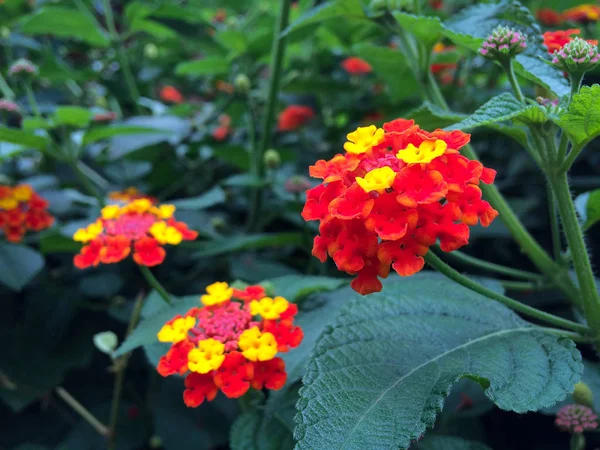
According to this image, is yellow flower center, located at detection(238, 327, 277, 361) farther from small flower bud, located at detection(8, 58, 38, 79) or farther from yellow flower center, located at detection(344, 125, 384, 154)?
small flower bud, located at detection(8, 58, 38, 79)

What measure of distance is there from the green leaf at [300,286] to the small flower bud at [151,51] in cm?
118

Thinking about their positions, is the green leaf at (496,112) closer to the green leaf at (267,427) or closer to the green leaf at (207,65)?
the green leaf at (267,427)

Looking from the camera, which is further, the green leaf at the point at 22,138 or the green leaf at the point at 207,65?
the green leaf at the point at 207,65

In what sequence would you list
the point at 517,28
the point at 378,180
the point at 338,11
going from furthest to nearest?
the point at 338,11 < the point at 517,28 < the point at 378,180

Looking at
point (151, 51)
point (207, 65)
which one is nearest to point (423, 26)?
point (207, 65)

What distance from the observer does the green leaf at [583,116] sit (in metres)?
0.57

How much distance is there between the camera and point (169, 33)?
1612 mm

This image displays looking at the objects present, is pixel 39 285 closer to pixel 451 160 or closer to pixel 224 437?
pixel 224 437

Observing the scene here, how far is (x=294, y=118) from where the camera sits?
1.62 metres

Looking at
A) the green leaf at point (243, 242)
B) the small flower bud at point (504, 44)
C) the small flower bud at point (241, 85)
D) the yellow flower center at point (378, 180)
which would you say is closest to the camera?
the yellow flower center at point (378, 180)

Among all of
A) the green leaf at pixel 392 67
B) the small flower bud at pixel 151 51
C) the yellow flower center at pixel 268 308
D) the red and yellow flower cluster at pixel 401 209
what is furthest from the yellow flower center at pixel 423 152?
the small flower bud at pixel 151 51

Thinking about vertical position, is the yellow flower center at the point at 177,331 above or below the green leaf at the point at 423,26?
below

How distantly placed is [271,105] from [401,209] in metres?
0.76

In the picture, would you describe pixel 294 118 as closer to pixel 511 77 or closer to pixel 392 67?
pixel 392 67
